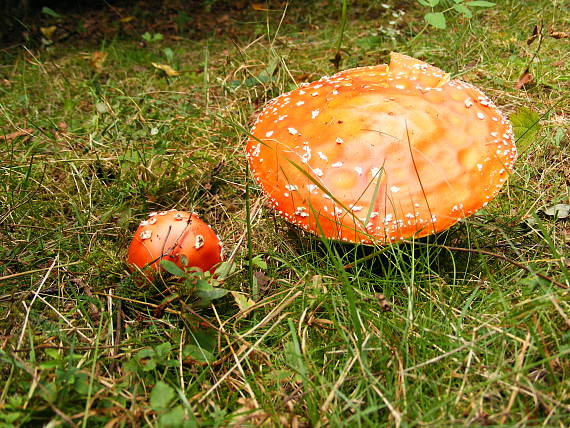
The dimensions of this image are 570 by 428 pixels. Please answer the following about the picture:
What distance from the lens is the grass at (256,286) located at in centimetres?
173

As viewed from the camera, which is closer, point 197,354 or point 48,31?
point 197,354

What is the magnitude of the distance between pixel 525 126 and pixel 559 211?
23.5 inches

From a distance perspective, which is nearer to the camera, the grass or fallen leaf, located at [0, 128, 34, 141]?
the grass

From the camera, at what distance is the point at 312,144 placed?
237 centimetres

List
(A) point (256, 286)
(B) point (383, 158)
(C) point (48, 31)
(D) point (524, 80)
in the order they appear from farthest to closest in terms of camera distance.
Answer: (C) point (48, 31), (D) point (524, 80), (A) point (256, 286), (B) point (383, 158)

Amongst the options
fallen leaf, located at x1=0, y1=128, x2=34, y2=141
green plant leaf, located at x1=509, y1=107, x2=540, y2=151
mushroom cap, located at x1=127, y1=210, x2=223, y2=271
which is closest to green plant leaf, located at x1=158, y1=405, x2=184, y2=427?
mushroom cap, located at x1=127, y1=210, x2=223, y2=271

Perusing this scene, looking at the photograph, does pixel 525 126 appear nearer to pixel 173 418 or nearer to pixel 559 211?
pixel 559 211

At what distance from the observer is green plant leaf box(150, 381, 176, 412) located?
5.51 ft

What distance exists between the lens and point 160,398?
1702 mm

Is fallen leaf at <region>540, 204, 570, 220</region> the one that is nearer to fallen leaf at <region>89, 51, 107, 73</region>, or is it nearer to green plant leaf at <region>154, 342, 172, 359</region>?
green plant leaf at <region>154, 342, 172, 359</region>

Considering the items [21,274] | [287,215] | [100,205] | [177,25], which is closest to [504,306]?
[287,215]

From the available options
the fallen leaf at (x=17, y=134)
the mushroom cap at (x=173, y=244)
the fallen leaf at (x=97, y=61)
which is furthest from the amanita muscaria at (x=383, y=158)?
the fallen leaf at (x=97, y=61)

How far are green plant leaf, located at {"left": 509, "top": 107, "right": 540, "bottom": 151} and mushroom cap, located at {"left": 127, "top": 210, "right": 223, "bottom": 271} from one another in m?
2.02

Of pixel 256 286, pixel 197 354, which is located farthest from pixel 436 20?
pixel 197 354
